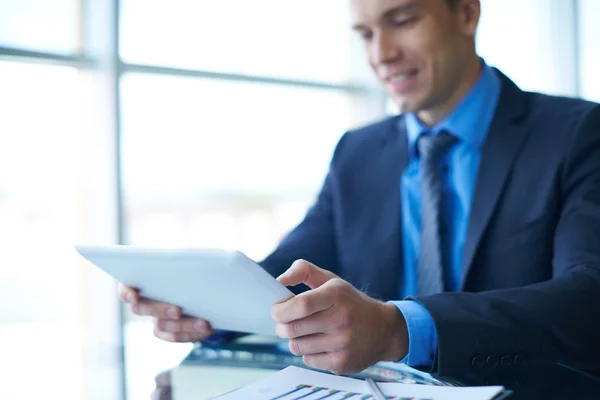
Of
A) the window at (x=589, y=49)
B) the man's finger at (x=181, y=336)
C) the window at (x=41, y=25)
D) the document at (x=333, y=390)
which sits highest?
the window at (x=589, y=49)

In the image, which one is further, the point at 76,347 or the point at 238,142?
the point at 238,142

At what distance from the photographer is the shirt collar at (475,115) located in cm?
166

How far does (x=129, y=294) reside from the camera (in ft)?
3.77

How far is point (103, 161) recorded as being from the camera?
312cm

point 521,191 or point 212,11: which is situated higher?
point 212,11

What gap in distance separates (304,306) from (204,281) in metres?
0.17

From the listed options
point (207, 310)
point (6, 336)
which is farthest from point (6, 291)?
point (207, 310)

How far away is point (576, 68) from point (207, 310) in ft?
18.5

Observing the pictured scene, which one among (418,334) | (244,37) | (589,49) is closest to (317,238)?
(418,334)

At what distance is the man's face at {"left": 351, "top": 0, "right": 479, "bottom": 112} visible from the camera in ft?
5.48

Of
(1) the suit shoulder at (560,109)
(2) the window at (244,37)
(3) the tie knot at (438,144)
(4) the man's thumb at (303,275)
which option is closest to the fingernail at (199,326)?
(4) the man's thumb at (303,275)

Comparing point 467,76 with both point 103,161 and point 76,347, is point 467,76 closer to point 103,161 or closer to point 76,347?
point 76,347

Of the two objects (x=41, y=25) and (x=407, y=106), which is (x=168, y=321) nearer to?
(x=407, y=106)

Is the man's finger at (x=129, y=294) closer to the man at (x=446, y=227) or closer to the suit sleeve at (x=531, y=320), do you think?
the man at (x=446, y=227)
